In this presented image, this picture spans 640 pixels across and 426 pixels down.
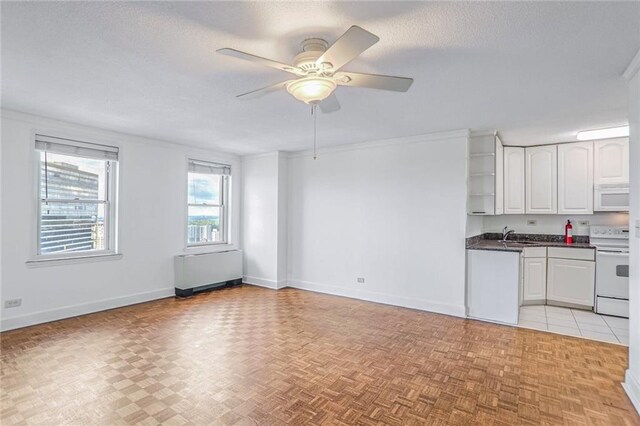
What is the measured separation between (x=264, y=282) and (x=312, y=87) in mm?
4470

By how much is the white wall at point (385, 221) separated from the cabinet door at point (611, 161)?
2.12m

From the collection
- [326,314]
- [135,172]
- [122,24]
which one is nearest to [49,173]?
[135,172]

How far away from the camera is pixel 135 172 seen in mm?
4785

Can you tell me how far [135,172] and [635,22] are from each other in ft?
17.5

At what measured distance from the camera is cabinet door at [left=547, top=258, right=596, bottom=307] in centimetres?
453

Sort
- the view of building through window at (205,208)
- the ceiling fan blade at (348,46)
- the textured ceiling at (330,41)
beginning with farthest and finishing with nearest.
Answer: the view of building through window at (205,208)
the textured ceiling at (330,41)
the ceiling fan blade at (348,46)

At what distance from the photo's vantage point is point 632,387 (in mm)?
2391

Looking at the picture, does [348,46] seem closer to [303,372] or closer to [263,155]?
[303,372]

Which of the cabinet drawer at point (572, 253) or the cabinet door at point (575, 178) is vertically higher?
the cabinet door at point (575, 178)

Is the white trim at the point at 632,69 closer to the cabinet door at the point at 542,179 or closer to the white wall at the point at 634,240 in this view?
the white wall at the point at 634,240

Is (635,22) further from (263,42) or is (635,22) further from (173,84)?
(173,84)

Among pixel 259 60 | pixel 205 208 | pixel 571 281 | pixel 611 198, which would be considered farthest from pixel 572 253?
pixel 205 208

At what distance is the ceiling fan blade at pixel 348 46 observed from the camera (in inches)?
61.7

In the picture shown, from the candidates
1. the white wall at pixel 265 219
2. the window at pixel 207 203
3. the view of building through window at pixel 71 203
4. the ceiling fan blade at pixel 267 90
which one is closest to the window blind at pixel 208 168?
the window at pixel 207 203
